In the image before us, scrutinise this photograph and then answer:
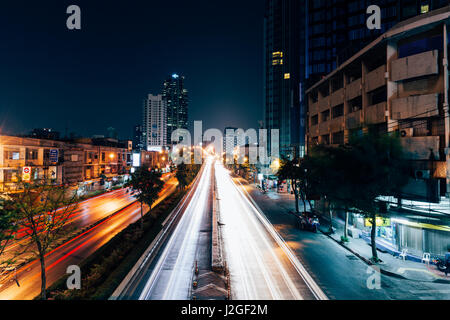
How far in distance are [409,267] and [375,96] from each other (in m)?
15.4

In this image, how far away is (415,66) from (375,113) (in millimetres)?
4601

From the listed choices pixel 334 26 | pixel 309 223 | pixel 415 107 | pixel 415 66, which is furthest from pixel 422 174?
pixel 334 26

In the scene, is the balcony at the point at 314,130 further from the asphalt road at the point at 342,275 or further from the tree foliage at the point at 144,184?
the tree foliage at the point at 144,184

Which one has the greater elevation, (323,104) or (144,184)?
(323,104)

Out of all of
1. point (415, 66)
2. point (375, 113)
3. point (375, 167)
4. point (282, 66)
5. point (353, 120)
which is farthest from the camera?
point (282, 66)

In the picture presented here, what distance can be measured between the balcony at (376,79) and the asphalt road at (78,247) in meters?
28.4

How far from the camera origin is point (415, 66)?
1720 centimetres

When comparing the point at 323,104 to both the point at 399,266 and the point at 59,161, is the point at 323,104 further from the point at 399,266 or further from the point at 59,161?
the point at 59,161

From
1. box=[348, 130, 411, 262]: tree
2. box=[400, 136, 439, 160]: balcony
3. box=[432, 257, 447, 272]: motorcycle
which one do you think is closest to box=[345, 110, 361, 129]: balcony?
box=[400, 136, 439, 160]: balcony

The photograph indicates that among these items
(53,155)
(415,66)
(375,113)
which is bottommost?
(53,155)

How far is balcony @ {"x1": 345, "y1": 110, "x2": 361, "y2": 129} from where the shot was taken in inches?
917

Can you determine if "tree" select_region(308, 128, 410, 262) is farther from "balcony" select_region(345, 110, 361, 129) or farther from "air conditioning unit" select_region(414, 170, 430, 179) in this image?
"balcony" select_region(345, 110, 361, 129)

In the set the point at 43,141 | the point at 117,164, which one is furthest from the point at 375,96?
the point at 117,164

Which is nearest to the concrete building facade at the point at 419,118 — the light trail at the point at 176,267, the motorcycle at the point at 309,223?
the motorcycle at the point at 309,223
